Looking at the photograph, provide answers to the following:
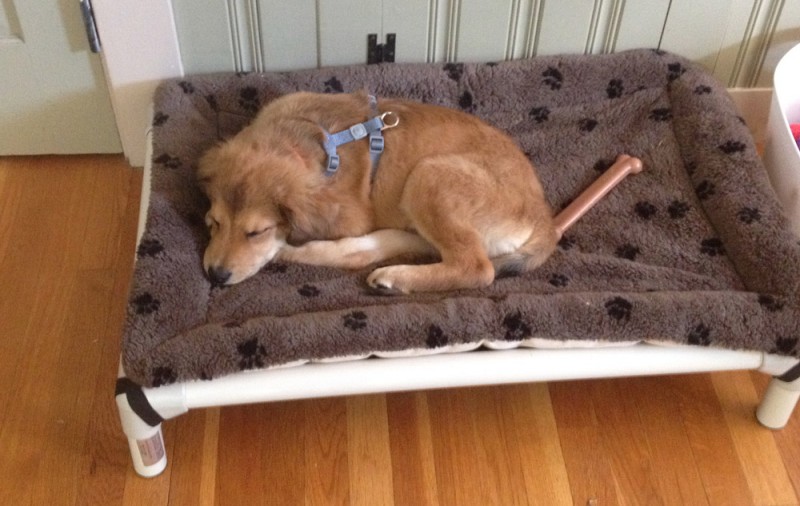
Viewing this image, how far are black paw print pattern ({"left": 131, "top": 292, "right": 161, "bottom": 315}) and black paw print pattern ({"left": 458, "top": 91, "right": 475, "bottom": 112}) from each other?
112 centimetres

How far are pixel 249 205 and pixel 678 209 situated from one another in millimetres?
1176

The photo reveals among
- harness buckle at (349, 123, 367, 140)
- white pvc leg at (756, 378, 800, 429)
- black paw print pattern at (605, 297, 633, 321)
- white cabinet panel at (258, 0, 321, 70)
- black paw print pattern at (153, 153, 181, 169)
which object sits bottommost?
white pvc leg at (756, 378, 800, 429)

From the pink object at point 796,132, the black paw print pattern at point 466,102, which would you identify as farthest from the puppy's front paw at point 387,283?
the pink object at point 796,132

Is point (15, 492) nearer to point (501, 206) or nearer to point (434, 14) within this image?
point (501, 206)

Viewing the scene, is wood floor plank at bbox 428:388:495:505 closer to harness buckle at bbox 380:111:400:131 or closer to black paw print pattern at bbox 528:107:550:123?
harness buckle at bbox 380:111:400:131

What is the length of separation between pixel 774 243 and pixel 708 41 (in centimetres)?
86

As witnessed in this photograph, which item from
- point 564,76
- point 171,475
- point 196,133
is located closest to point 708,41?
point 564,76

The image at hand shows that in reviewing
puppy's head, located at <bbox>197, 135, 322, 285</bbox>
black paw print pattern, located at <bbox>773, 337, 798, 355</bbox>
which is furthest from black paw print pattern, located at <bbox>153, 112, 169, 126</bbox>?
black paw print pattern, located at <bbox>773, 337, 798, 355</bbox>

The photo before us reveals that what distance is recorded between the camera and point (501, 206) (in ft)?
6.50

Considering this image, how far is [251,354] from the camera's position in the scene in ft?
5.62

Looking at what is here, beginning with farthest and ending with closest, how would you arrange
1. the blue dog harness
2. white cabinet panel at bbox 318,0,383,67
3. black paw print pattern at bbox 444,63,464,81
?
black paw print pattern at bbox 444,63,464,81
white cabinet panel at bbox 318,0,383,67
the blue dog harness

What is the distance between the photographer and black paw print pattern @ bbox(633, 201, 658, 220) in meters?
2.23

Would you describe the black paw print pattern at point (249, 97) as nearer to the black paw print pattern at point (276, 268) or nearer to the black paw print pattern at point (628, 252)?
the black paw print pattern at point (276, 268)

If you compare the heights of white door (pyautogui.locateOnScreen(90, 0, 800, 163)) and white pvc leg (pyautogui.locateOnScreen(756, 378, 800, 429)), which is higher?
white door (pyautogui.locateOnScreen(90, 0, 800, 163))
